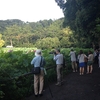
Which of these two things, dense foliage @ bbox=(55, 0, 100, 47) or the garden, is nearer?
the garden

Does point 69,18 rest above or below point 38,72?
above

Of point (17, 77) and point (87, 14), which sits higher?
point (87, 14)

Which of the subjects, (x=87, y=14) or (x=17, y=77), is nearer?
(x=17, y=77)

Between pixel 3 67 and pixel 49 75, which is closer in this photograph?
pixel 3 67

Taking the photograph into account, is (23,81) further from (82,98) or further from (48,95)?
(82,98)

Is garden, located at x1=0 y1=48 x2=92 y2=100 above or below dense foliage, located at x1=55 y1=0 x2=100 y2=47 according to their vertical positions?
below

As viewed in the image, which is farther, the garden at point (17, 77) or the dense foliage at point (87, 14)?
the dense foliage at point (87, 14)

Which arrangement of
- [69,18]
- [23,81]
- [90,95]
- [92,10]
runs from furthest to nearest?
[69,18]
[92,10]
[23,81]
[90,95]

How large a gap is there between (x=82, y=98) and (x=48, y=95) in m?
1.47

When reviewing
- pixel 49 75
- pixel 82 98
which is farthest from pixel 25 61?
pixel 82 98

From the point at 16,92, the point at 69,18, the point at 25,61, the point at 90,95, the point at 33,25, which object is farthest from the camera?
the point at 33,25

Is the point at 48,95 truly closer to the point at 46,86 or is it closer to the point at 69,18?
the point at 46,86

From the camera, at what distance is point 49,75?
35.2 ft

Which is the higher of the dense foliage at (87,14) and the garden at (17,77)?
the dense foliage at (87,14)
